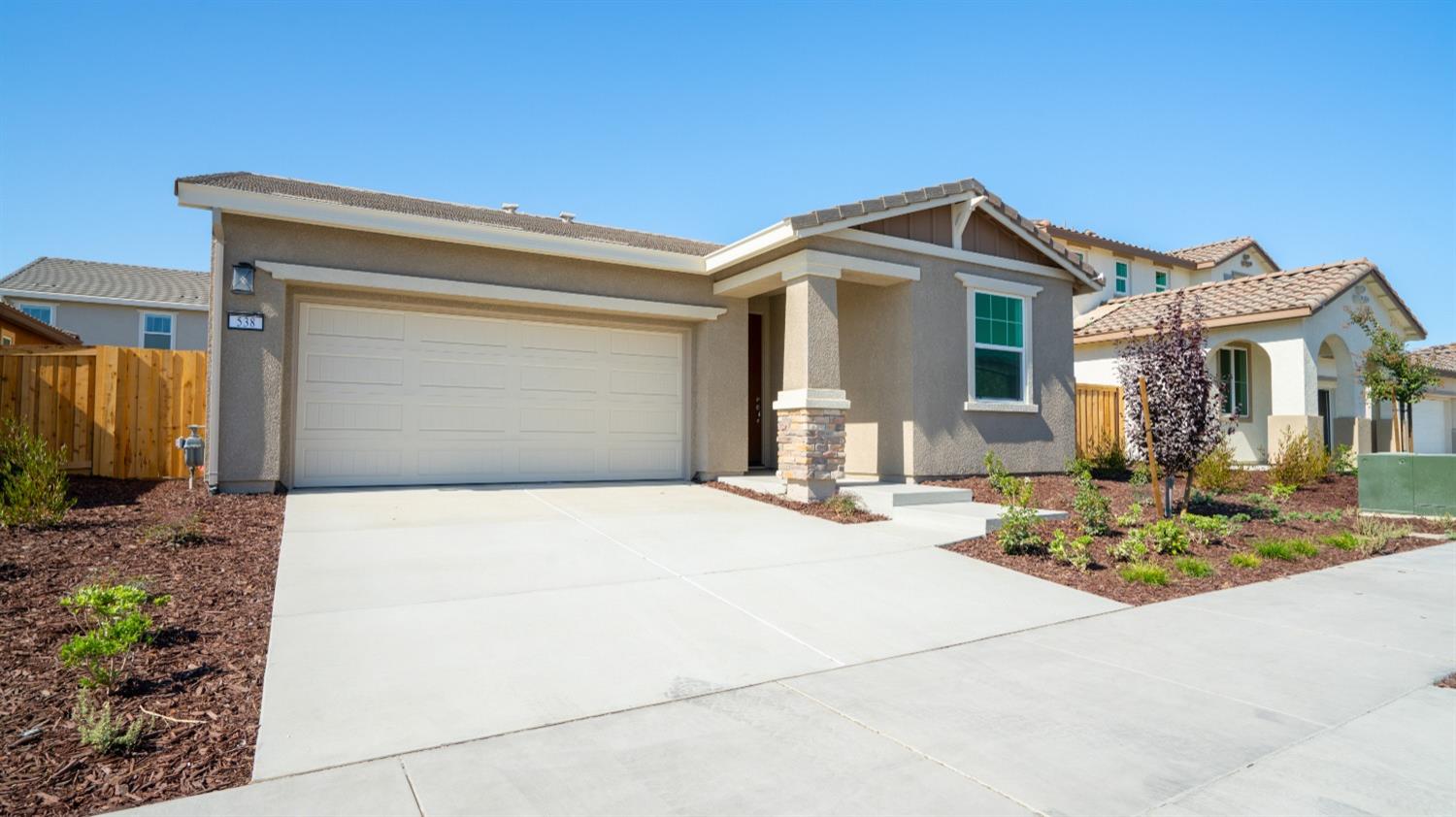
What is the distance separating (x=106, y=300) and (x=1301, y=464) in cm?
2825

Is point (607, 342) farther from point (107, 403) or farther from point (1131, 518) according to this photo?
point (1131, 518)

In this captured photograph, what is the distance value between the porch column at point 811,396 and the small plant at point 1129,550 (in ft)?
11.4

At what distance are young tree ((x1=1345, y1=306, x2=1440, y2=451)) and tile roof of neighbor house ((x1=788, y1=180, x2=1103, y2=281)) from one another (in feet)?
25.8

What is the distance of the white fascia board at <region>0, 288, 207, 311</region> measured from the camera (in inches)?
790

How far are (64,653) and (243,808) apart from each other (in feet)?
5.17

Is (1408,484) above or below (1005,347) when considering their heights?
below

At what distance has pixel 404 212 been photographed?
9875 mm

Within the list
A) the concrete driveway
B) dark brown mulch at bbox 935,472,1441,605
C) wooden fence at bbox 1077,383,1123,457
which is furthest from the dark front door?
wooden fence at bbox 1077,383,1123,457

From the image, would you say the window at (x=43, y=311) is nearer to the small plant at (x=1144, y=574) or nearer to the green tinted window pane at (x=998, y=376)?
the green tinted window pane at (x=998, y=376)

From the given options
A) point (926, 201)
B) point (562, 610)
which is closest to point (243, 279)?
point (562, 610)

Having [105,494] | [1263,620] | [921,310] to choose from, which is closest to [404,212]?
[105,494]

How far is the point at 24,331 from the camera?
631 inches

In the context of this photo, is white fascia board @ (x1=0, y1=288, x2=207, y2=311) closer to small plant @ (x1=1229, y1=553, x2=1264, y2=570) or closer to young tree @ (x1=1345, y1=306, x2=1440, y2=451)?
small plant @ (x1=1229, y1=553, x2=1264, y2=570)

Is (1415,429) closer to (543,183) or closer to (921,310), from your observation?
(921,310)
